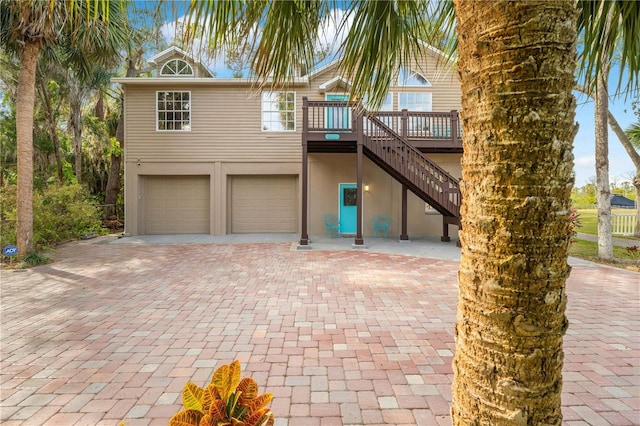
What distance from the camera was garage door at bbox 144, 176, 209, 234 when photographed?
12.7 metres

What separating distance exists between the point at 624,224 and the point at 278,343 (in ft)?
55.3

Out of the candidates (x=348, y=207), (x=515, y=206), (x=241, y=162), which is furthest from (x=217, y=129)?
(x=515, y=206)

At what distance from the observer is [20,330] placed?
3.84 m

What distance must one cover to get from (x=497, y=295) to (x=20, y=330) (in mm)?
5060

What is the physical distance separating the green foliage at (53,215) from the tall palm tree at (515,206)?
1077 cm

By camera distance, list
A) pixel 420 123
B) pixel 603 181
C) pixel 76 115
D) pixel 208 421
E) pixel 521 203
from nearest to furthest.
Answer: pixel 521 203
pixel 208 421
pixel 603 181
pixel 420 123
pixel 76 115

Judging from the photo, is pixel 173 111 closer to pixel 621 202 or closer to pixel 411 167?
pixel 411 167

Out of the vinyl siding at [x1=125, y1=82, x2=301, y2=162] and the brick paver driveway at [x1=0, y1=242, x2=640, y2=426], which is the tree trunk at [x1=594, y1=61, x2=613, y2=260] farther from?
the vinyl siding at [x1=125, y1=82, x2=301, y2=162]

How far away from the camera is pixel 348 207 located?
12.1 metres

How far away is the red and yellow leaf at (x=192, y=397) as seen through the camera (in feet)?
4.84

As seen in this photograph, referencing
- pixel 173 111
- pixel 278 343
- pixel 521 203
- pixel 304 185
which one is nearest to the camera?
pixel 521 203

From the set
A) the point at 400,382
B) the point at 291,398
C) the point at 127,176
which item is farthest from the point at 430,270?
the point at 127,176

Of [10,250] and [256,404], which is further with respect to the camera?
[10,250]

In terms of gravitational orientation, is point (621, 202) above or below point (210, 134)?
below
